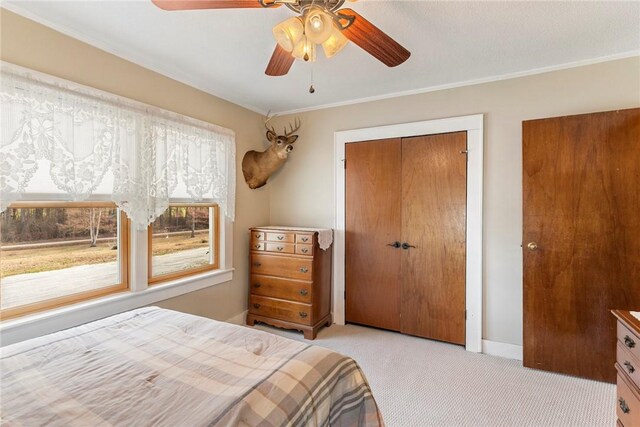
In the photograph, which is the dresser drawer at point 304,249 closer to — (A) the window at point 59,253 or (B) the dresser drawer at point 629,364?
(A) the window at point 59,253

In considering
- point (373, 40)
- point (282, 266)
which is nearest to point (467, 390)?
point (282, 266)

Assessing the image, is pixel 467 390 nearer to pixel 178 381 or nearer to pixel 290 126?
pixel 178 381

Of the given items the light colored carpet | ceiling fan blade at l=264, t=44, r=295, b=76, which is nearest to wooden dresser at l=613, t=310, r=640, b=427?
the light colored carpet

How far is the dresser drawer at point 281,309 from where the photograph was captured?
3072 mm

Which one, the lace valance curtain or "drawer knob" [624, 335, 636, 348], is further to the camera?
the lace valance curtain

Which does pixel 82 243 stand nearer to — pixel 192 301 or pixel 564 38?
pixel 192 301

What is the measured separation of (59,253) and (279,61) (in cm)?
196

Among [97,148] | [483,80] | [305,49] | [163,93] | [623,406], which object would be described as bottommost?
[623,406]

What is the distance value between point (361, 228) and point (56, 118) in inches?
105

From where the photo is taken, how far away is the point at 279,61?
5.88ft

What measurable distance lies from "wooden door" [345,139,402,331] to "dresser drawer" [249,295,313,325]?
22.7 inches

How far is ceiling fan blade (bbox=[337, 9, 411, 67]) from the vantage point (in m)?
1.42

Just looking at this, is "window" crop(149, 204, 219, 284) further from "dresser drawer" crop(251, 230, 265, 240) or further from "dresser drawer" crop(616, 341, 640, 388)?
"dresser drawer" crop(616, 341, 640, 388)

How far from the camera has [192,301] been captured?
284 cm
